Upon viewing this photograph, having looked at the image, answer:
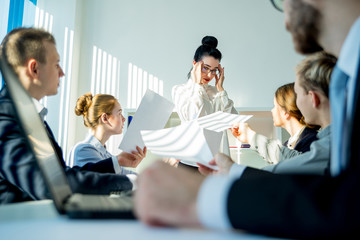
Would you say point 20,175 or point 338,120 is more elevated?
point 338,120

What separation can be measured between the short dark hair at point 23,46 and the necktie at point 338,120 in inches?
37.6

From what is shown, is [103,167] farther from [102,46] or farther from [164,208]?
[102,46]

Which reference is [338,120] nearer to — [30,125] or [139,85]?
[30,125]

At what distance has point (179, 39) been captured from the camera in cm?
402

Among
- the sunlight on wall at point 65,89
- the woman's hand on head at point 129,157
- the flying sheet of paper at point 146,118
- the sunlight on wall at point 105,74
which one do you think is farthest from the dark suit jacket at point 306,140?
the sunlight on wall at point 65,89

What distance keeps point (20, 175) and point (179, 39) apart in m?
3.44

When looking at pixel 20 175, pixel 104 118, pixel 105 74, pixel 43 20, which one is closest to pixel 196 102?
pixel 104 118

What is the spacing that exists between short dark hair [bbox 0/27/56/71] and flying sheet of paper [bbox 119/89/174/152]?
460 millimetres

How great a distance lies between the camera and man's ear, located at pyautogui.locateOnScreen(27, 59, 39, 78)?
116 cm

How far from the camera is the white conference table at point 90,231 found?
0.33 metres

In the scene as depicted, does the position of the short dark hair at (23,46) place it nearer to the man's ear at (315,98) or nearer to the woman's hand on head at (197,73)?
the man's ear at (315,98)

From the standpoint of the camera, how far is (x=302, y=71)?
1334 mm

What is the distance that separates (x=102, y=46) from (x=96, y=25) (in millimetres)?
294

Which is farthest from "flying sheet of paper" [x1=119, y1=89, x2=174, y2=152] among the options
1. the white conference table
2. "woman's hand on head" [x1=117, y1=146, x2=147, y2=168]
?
the white conference table
